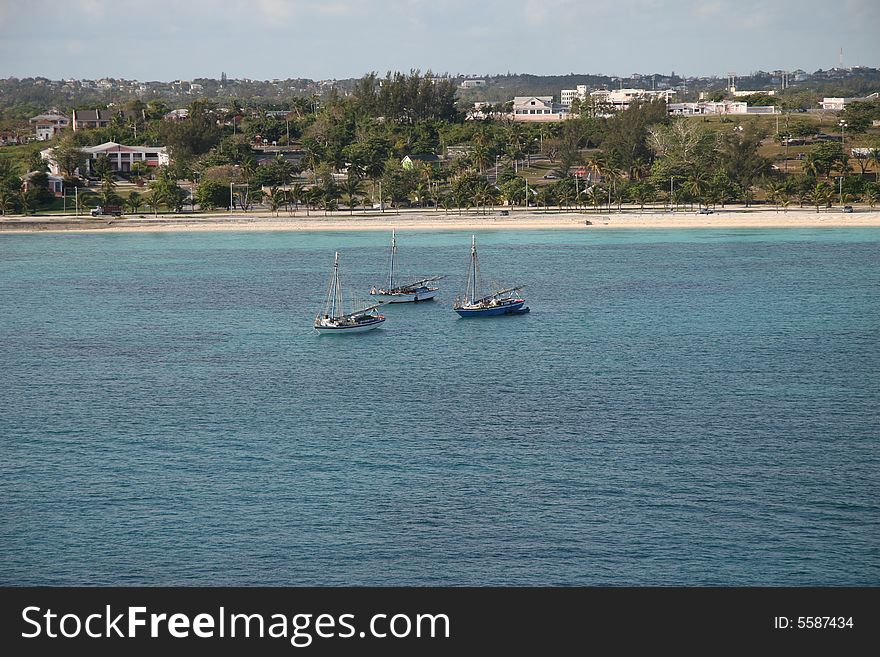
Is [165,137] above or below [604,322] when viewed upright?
above

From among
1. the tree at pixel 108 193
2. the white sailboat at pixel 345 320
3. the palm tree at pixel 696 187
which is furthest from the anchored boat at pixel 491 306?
the tree at pixel 108 193

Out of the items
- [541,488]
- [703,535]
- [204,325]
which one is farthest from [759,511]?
[204,325]

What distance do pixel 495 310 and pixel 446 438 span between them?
34693mm

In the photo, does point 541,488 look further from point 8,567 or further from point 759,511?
point 8,567

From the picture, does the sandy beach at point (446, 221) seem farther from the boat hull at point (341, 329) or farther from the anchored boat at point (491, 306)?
the boat hull at point (341, 329)

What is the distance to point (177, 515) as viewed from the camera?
133 feet

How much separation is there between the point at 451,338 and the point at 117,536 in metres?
39.1

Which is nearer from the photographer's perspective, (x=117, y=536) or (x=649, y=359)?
(x=117, y=536)

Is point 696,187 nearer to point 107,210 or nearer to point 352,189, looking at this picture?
point 352,189

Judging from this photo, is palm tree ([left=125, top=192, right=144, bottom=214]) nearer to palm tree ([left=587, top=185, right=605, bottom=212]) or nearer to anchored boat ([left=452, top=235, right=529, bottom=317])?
palm tree ([left=587, top=185, right=605, bottom=212])

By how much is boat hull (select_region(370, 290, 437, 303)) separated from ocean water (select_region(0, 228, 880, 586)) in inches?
46.5

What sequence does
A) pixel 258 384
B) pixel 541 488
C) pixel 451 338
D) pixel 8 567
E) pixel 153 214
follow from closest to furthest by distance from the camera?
pixel 8 567 < pixel 541 488 < pixel 258 384 < pixel 451 338 < pixel 153 214

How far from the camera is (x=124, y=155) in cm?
18138

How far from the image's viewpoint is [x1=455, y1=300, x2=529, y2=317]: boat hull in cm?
8350
